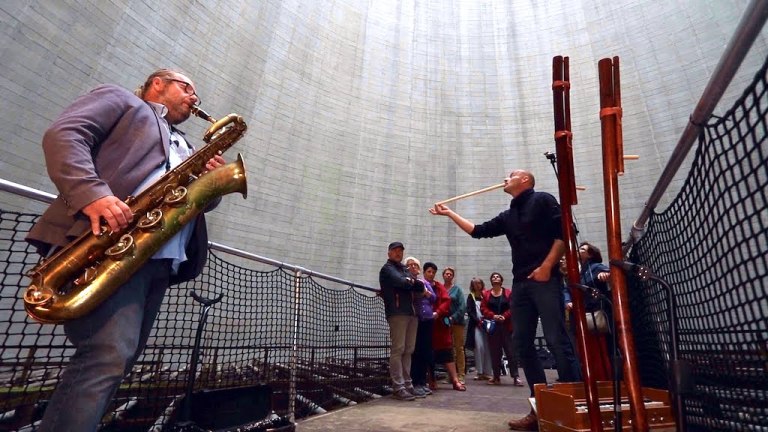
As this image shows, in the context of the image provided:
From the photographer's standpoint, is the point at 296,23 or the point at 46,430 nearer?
the point at 46,430

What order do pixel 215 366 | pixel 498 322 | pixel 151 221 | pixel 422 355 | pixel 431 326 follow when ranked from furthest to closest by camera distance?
1. pixel 498 322
2. pixel 431 326
3. pixel 422 355
4. pixel 215 366
5. pixel 151 221

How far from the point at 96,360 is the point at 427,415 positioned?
2.21m

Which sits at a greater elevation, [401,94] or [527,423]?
[401,94]

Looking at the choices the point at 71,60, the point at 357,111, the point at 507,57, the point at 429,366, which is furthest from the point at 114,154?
the point at 507,57

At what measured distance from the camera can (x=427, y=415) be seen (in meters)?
2.78

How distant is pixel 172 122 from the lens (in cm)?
182

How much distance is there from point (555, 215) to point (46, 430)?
2.49 metres

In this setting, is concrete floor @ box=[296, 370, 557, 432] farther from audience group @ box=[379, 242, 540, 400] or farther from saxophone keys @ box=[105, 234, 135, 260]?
saxophone keys @ box=[105, 234, 135, 260]

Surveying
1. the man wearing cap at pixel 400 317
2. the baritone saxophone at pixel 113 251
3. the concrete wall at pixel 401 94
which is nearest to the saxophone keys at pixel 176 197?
the baritone saxophone at pixel 113 251

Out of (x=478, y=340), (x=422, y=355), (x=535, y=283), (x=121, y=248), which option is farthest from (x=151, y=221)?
(x=478, y=340)

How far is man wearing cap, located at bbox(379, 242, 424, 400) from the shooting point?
3.70 metres

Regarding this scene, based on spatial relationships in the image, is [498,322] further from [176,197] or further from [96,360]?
[96,360]

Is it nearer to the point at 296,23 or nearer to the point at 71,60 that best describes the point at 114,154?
the point at 71,60

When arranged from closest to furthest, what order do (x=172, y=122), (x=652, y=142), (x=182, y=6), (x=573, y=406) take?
(x=573, y=406)
(x=172, y=122)
(x=182, y=6)
(x=652, y=142)
